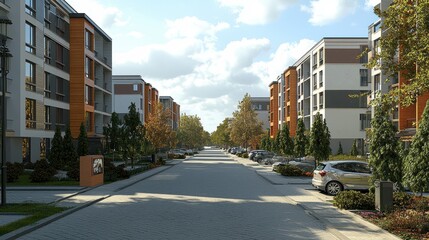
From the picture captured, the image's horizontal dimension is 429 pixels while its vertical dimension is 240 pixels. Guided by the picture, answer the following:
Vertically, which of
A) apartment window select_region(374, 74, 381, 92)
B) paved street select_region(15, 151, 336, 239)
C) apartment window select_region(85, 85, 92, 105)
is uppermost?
apartment window select_region(374, 74, 381, 92)

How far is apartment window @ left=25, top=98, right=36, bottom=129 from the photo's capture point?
33281 millimetres

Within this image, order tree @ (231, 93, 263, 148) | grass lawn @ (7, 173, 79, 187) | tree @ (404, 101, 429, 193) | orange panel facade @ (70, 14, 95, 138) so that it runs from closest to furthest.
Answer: tree @ (404, 101, 429, 193) → grass lawn @ (7, 173, 79, 187) → orange panel facade @ (70, 14, 95, 138) → tree @ (231, 93, 263, 148)

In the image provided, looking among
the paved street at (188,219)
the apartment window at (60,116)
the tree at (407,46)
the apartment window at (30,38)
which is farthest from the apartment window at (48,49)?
the tree at (407,46)

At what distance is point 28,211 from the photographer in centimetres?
1280

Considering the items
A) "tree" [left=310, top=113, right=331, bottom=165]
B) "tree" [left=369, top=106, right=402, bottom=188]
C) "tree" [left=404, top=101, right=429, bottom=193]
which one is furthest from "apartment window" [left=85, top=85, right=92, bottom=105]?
"tree" [left=404, top=101, right=429, bottom=193]

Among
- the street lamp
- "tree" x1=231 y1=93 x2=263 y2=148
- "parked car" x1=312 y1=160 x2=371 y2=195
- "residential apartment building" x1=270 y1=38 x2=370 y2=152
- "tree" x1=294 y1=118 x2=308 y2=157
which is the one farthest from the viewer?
"tree" x1=231 y1=93 x2=263 y2=148

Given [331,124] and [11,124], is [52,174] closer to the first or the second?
[11,124]

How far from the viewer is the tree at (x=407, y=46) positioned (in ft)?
31.0

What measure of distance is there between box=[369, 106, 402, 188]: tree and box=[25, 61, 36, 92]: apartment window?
26.6 metres

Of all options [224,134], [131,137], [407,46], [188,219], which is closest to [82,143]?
[131,137]

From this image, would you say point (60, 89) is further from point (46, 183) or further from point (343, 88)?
point (343, 88)

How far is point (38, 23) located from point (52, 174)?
16109 millimetres

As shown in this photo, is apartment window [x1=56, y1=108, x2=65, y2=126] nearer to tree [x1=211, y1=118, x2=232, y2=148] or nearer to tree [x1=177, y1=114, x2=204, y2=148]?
tree [x1=211, y1=118, x2=232, y2=148]

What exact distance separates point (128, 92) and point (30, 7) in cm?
4772
